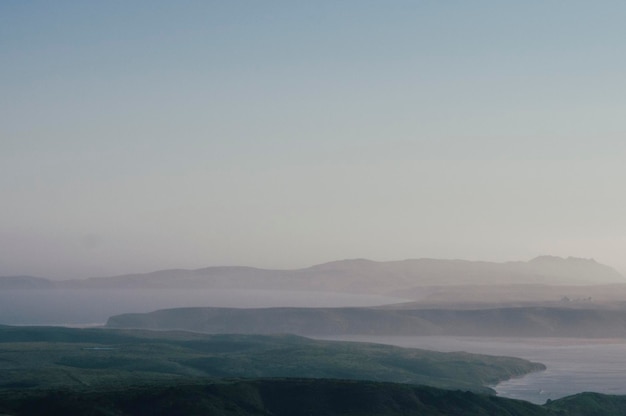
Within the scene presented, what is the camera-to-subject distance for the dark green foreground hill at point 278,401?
10088 centimetres

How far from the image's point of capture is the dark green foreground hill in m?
101

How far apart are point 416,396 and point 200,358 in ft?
235

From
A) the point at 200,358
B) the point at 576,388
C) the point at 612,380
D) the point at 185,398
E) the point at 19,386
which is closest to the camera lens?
the point at 185,398

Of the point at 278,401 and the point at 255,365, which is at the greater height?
the point at 255,365

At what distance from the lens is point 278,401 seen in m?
112

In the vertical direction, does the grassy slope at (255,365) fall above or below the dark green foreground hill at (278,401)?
above

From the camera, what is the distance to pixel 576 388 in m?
159

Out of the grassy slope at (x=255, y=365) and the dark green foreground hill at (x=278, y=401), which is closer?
the dark green foreground hill at (x=278, y=401)

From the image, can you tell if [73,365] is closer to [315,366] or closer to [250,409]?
[315,366]

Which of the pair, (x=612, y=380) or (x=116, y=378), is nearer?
(x=116, y=378)

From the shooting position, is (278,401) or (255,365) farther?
(255,365)

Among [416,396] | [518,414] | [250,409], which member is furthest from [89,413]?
→ [518,414]

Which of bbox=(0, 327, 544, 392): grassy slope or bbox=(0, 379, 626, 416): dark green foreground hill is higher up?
bbox=(0, 327, 544, 392): grassy slope

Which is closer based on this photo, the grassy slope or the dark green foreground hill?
the dark green foreground hill
